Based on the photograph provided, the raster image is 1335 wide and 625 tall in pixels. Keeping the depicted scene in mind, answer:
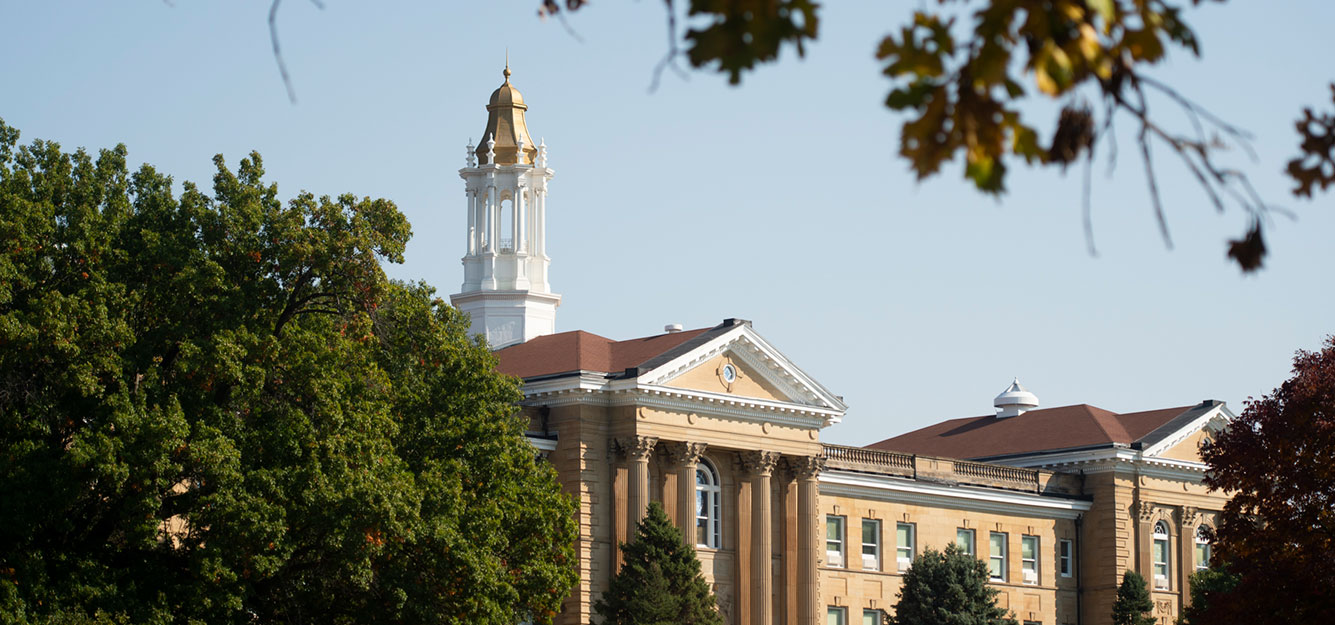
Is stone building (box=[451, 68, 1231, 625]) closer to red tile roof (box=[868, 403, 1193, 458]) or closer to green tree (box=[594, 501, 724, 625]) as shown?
red tile roof (box=[868, 403, 1193, 458])

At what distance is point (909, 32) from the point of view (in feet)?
22.3

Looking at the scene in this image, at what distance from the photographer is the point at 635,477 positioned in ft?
182

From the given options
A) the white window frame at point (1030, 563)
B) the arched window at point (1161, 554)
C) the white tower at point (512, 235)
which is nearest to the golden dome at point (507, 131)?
the white tower at point (512, 235)

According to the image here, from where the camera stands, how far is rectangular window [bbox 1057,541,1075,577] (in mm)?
72500

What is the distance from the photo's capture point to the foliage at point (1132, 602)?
220 feet

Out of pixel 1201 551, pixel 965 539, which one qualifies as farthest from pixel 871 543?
pixel 1201 551

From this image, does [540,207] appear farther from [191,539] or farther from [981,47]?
[981,47]

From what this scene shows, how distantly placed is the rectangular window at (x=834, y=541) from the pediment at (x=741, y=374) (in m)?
6.21

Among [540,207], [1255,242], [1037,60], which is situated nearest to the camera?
[1037,60]

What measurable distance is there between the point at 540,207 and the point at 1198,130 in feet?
196

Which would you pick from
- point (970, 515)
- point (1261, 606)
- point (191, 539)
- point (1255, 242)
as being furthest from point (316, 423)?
point (970, 515)

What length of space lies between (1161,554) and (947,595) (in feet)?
59.0

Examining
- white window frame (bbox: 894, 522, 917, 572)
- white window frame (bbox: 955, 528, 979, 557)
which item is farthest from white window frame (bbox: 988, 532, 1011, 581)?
white window frame (bbox: 894, 522, 917, 572)

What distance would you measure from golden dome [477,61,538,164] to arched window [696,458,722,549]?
13762 mm
